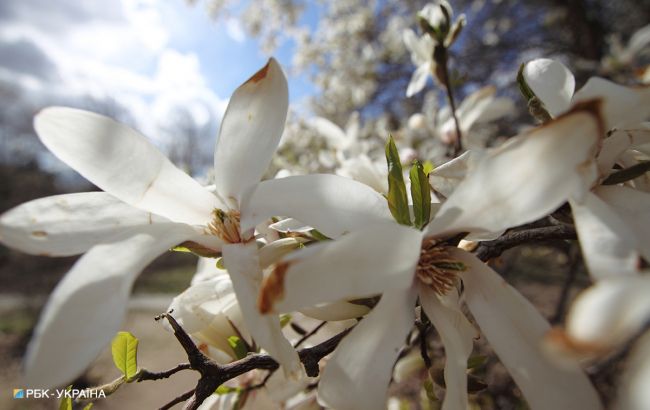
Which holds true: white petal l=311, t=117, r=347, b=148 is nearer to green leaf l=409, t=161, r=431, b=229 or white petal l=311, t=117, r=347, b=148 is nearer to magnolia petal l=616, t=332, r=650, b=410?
green leaf l=409, t=161, r=431, b=229

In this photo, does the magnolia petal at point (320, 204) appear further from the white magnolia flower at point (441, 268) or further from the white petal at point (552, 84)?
the white petal at point (552, 84)

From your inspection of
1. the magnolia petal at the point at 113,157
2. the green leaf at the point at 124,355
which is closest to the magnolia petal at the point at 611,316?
the magnolia petal at the point at 113,157

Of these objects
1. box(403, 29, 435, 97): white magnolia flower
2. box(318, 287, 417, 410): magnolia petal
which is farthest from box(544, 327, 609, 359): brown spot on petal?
box(403, 29, 435, 97): white magnolia flower

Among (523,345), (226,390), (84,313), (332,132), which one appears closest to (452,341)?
(523,345)

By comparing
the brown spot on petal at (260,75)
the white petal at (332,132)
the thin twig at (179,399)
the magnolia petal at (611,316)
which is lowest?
the thin twig at (179,399)

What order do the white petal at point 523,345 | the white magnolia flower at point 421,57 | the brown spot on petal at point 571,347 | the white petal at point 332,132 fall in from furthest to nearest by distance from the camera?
1. the white petal at point 332,132
2. the white magnolia flower at point 421,57
3. the white petal at point 523,345
4. the brown spot on petal at point 571,347

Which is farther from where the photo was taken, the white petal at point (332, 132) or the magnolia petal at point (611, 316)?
the white petal at point (332, 132)

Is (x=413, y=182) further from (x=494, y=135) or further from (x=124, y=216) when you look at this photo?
(x=494, y=135)
